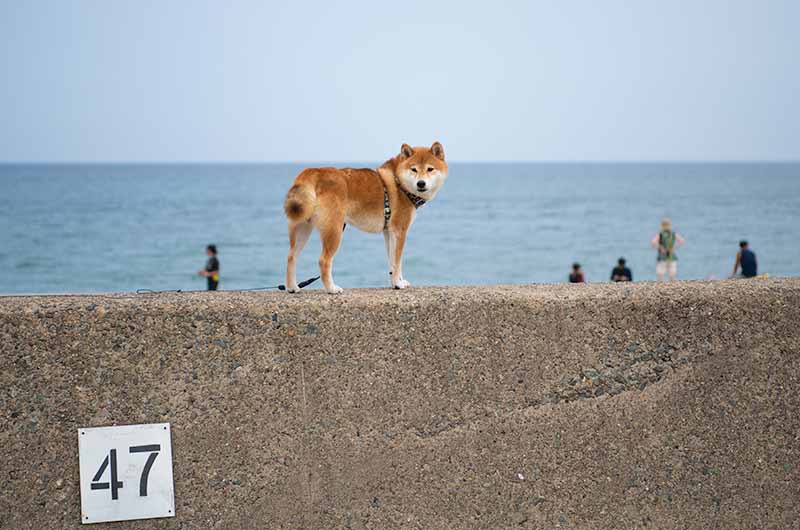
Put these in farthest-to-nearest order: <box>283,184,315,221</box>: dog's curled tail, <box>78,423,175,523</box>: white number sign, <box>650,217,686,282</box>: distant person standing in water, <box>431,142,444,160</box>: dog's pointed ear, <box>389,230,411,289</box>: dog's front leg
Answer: <box>650,217,686,282</box>: distant person standing in water → <box>431,142,444,160</box>: dog's pointed ear → <box>389,230,411,289</box>: dog's front leg → <box>283,184,315,221</box>: dog's curled tail → <box>78,423,175,523</box>: white number sign

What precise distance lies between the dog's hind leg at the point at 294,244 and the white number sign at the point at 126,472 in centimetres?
102

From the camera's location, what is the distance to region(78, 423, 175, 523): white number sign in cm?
369

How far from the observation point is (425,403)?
3.86 meters

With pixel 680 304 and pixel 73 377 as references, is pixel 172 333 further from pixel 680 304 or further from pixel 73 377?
pixel 680 304

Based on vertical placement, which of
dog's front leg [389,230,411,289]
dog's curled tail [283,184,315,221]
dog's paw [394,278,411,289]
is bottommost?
dog's paw [394,278,411,289]

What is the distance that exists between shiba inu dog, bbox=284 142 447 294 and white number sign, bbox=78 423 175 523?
107 cm

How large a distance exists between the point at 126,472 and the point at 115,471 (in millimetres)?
45

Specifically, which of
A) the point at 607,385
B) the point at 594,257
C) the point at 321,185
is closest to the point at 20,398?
the point at 321,185

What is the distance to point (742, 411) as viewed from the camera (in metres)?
3.99

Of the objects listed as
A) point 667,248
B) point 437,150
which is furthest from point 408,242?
point 437,150

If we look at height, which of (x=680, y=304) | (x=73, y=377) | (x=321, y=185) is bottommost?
(x=73, y=377)

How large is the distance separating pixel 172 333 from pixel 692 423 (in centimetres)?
234

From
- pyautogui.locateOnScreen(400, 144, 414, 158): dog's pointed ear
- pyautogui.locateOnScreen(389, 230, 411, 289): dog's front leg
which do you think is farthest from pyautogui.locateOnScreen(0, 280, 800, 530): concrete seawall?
pyautogui.locateOnScreen(400, 144, 414, 158): dog's pointed ear

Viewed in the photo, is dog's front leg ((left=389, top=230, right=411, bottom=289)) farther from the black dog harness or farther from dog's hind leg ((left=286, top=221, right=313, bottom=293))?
dog's hind leg ((left=286, top=221, right=313, bottom=293))
